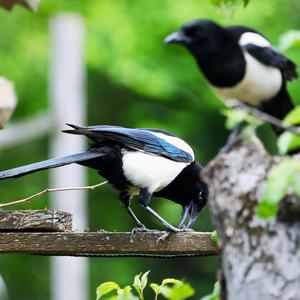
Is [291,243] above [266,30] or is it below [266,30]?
below

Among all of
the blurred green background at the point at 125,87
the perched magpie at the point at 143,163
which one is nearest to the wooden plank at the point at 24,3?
the perched magpie at the point at 143,163

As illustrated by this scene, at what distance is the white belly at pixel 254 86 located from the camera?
3375mm

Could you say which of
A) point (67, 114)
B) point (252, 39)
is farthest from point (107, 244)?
point (67, 114)

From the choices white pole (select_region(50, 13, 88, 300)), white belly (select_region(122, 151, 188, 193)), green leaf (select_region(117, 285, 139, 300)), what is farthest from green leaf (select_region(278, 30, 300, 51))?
white pole (select_region(50, 13, 88, 300))

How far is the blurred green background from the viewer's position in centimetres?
1234

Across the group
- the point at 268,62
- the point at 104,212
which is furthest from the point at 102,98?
the point at 268,62

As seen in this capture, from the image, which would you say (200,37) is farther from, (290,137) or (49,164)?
(290,137)

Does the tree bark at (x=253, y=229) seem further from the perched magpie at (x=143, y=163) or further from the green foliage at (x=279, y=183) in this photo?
the perched magpie at (x=143, y=163)

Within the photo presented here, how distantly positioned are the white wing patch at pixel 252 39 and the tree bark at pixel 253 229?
1284 mm

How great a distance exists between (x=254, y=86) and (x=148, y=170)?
3.43 feet

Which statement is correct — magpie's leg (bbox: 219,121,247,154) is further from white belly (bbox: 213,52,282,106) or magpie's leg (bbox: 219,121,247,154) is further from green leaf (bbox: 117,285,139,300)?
white belly (bbox: 213,52,282,106)

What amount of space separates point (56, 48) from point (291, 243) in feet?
32.1

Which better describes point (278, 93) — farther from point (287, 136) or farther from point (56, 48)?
point (56, 48)

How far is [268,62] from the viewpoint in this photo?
11.6 ft
